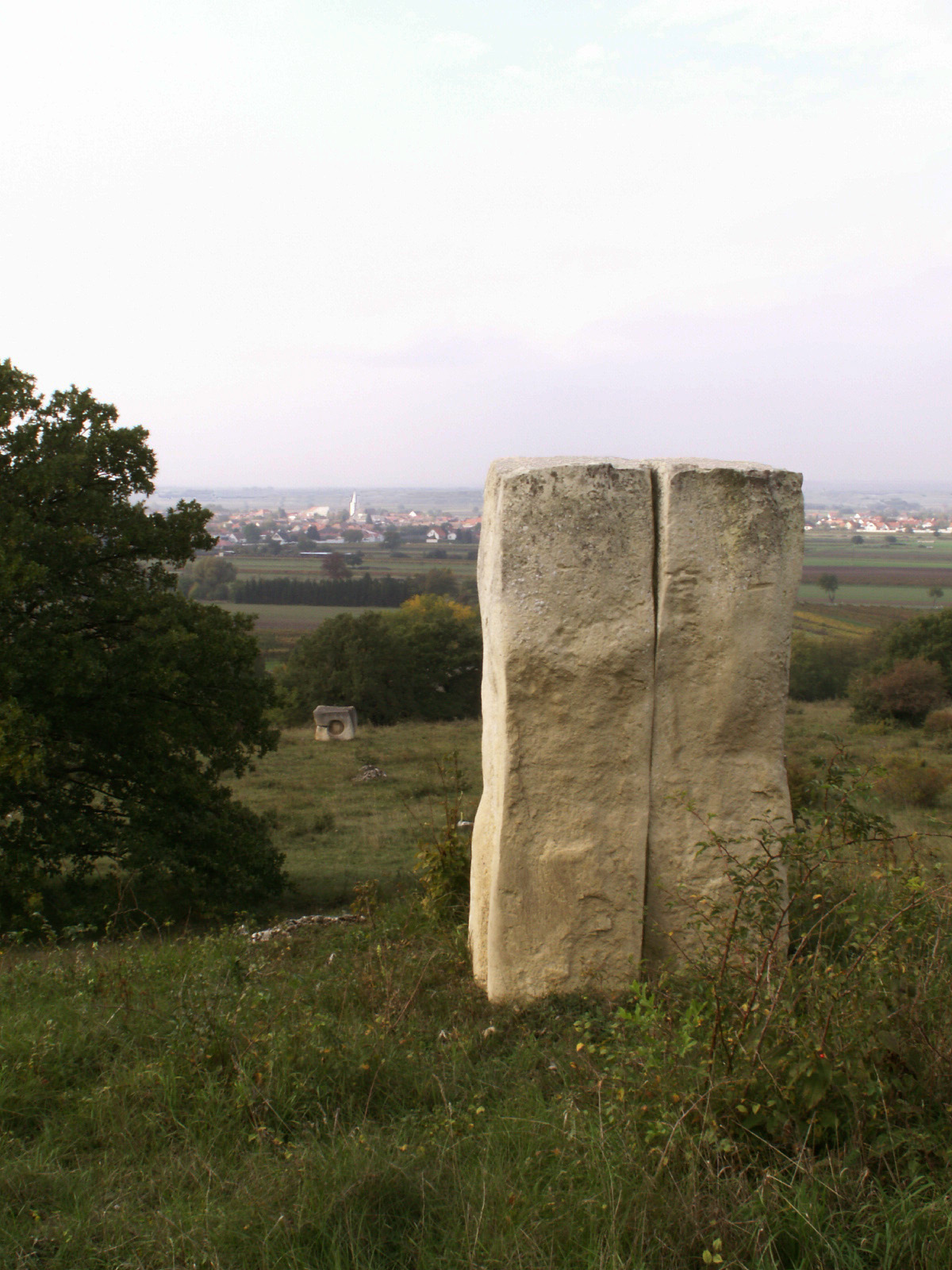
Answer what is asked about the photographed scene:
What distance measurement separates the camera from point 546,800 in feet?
15.7

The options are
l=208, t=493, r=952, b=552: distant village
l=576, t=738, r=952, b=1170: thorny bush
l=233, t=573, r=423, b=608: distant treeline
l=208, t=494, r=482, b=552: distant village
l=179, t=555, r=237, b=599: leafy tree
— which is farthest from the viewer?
l=208, t=493, r=952, b=552: distant village

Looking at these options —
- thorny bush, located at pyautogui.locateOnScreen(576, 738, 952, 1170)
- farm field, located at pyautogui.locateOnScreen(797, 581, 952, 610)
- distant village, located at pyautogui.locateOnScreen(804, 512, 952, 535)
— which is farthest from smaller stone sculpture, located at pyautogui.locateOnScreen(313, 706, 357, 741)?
distant village, located at pyautogui.locateOnScreen(804, 512, 952, 535)

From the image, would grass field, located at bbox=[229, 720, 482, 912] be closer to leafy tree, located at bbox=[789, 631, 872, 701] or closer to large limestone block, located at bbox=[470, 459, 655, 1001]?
large limestone block, located at bbox=[470, 459, 655, 1001]

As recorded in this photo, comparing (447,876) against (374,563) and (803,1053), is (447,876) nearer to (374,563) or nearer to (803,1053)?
(803,1053)

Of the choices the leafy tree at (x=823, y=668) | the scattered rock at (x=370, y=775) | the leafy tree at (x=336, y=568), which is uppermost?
the leafy tree at (x=336, y=568)

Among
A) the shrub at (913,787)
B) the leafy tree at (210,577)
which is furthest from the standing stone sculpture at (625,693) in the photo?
the leafy tree at (210,577)

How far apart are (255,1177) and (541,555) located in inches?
116

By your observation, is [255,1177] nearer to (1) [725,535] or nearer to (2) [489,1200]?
(2) [489,1200]

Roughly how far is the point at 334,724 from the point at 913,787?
1589 centimetres

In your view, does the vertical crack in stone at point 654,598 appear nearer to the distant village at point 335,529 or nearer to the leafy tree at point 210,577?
the leafy tree at point 210,577

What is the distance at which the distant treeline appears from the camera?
6600 cm

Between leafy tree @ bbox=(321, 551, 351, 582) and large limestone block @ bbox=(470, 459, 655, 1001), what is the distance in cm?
6966

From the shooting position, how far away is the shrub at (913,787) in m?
15.2

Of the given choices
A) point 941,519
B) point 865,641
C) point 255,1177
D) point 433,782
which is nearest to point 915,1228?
point 255,1177
